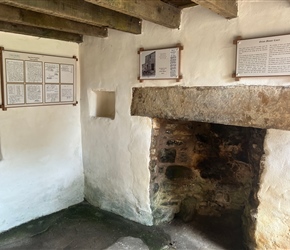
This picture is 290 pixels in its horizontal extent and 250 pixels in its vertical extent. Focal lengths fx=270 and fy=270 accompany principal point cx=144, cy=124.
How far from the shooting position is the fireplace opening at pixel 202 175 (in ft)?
9.00

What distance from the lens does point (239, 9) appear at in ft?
6.41

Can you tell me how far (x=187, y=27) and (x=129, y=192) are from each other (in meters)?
1.74

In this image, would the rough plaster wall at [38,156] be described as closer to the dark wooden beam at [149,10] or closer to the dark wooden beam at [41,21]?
the dark wooden beam at [41,21]

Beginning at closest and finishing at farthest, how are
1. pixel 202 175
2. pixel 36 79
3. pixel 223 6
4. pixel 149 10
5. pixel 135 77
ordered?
1. pixel 223 6
2. pixel 149 10
3. pixel 135 77
4. pixel 36 79
5. pixel 202 175

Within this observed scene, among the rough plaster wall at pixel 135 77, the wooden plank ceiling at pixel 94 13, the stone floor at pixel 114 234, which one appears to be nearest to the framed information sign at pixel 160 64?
the rough plaster wall at pixel 135 77

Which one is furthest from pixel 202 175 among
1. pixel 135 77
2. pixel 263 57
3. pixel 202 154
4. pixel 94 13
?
pixel 94 13

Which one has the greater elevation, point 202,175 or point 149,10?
point 149,10

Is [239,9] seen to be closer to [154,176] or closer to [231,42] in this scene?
[231,42]

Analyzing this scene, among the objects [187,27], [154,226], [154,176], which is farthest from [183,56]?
[154,226]

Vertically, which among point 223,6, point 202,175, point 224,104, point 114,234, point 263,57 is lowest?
point 114,234

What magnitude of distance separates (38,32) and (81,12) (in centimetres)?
87

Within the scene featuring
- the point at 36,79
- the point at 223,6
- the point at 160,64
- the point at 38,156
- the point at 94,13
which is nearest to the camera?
the point at 223,6

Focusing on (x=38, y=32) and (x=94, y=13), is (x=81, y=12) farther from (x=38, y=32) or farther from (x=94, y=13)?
(x=38, y=32)

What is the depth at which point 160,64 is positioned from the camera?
2.41m
